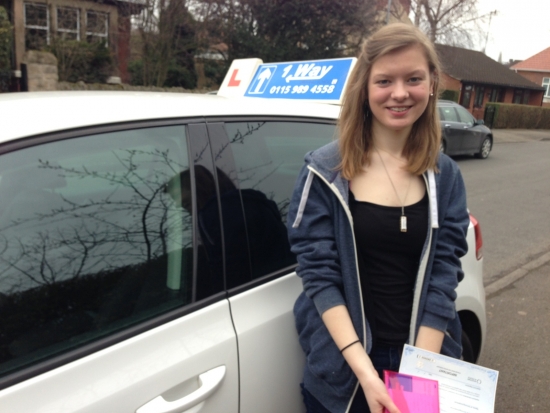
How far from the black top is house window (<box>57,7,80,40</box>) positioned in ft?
48.5

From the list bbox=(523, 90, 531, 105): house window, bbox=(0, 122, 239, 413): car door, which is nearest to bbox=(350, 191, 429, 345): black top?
bbox=(0, 122, 239, 413): car door

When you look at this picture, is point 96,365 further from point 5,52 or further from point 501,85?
point 501,85

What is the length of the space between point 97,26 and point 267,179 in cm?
1554

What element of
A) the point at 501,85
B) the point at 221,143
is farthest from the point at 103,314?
the point at 501,85

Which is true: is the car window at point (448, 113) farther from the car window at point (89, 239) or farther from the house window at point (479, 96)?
the house window at point (479, 96)

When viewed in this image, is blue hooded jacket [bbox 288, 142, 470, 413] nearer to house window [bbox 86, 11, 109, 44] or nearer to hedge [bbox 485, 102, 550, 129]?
house window [bbox 86, 11, 109, 44]

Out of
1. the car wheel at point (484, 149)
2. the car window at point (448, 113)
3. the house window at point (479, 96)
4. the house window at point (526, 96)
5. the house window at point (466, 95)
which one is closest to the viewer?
the car window at point (448, 113)

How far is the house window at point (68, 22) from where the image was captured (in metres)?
14.4

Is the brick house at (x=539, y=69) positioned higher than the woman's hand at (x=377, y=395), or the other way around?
the brick house at (x=539, y=69)

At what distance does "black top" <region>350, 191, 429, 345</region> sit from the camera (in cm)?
157

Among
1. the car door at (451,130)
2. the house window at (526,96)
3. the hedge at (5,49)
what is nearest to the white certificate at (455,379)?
the car door at (451,130)

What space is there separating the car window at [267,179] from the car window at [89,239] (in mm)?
232

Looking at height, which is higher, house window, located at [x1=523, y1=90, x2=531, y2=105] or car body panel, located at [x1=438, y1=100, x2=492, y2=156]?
house window, located at [x1=523, y1=90, x2=531, y2=105]

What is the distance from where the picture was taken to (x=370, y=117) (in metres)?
1.72
